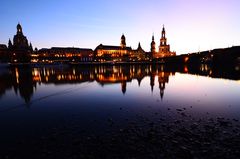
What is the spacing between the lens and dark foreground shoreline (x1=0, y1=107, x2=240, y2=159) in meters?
10.1

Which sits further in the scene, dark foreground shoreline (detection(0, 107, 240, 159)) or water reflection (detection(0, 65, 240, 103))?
water reflection (detection(0, 65, 240, 103))

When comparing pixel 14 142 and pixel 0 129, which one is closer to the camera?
pixel 14 142

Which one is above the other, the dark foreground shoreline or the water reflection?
the water reflection

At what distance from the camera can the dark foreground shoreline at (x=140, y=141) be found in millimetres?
10052

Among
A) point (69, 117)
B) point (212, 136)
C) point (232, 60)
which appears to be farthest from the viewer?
point (232, 60)

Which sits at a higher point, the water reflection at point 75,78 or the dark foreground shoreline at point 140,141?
the water reflection at point 75,78

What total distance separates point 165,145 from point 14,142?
9358 millimetres

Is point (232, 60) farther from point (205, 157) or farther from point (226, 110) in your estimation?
point (205, 157)

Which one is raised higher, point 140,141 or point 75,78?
point 75,78

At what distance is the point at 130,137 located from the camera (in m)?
12.1

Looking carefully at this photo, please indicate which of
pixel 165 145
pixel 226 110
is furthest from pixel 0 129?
pixel 226 110

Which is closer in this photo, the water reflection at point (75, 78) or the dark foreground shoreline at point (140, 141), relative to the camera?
the dark foreground shoreline at point (140, 141)

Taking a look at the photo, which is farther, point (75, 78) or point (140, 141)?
point (75, 78)

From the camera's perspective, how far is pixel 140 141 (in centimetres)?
1143
